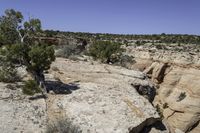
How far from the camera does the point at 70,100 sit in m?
15.6

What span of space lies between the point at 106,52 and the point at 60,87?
45.9 feet

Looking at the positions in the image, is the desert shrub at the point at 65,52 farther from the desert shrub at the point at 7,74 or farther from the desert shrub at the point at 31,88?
the desert shrub at the point at 31,88

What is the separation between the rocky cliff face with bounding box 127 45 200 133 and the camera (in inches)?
1195

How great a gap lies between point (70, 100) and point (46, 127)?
3.14 m

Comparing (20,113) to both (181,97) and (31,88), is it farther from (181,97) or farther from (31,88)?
(181,97)

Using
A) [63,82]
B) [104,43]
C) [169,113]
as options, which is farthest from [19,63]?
[169,113]

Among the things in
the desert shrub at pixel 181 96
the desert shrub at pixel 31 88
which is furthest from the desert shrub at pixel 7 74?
the desert shrub at pixel 181 96

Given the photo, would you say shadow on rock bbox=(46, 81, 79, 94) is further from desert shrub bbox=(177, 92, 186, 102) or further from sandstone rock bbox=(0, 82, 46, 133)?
desert shrub bbox=(177, 92, 186, 102)

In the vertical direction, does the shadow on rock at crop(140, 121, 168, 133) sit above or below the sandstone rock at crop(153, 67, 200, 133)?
above

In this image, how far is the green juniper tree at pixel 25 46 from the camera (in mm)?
16547

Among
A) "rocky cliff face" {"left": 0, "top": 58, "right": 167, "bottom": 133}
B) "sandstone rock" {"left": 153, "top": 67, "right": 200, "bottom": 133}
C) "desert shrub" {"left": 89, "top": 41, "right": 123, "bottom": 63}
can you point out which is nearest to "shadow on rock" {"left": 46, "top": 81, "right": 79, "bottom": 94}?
"rocky cliff face" {"left": 0, "top": 58, "right": 167, "bottom": 133}

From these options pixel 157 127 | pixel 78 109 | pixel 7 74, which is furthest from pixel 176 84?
pixel 78 109

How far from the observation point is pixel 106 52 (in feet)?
102

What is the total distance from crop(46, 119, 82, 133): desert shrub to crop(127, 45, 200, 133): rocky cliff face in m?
16.1
